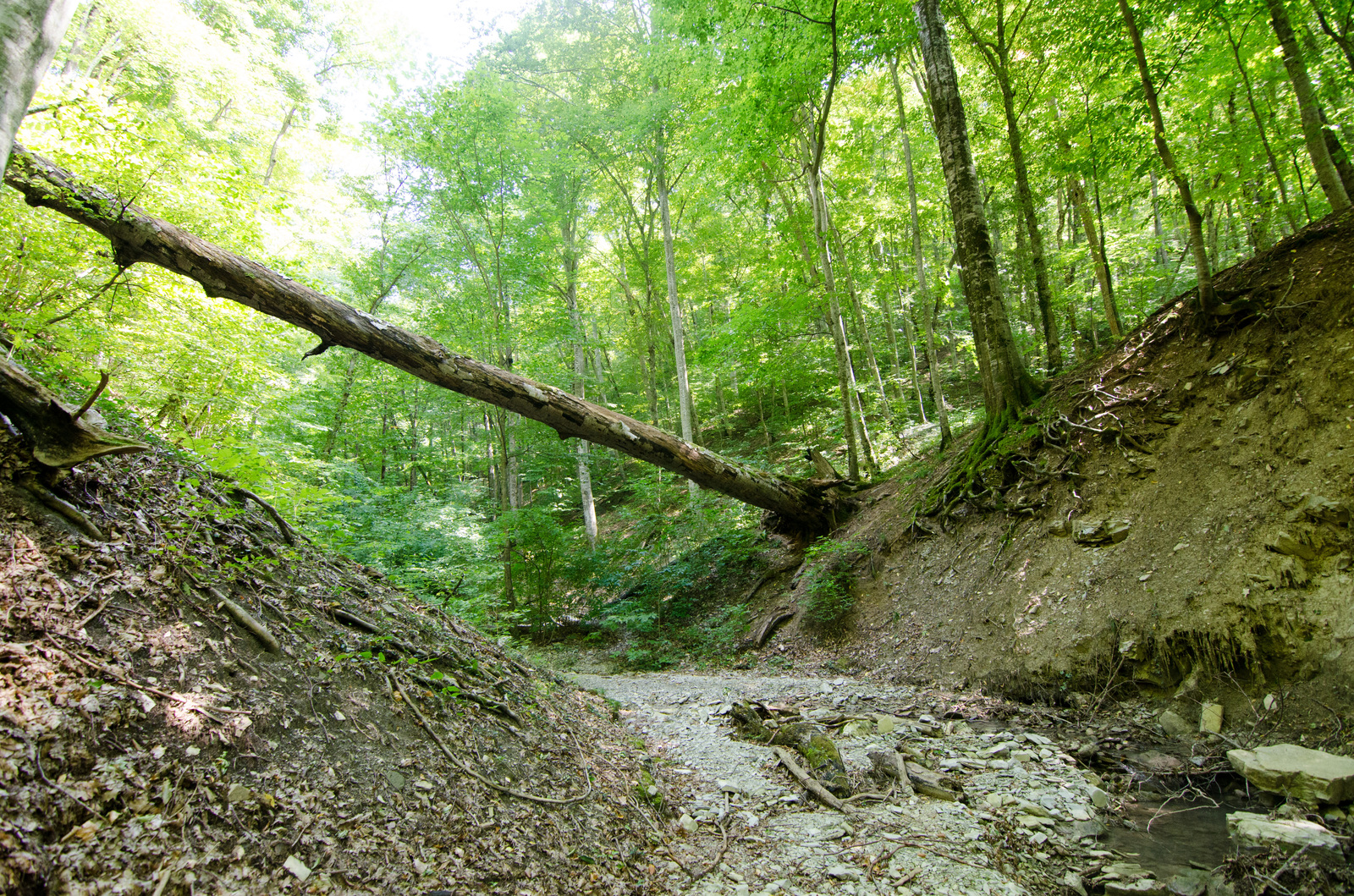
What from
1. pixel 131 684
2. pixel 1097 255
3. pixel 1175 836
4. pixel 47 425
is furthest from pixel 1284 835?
pixel 1097 255

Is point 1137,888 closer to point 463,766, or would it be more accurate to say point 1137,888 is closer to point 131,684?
point 463,766

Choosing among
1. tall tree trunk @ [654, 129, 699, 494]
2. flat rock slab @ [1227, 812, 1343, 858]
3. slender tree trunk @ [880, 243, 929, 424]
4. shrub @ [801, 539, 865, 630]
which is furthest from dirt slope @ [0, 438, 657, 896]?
slender tree trunk @ [880, 243, 929, 424]

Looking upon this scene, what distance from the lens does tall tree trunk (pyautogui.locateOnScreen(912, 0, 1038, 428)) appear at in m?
6.81

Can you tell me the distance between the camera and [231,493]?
149 inches

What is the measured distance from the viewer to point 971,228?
22.3 feet

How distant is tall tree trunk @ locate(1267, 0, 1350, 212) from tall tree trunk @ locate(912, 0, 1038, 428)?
179 cm

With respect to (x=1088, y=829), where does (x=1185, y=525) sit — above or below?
above

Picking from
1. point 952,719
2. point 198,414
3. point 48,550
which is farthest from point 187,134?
point 952,719

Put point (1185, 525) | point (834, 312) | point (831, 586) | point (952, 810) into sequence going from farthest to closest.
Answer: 1. point (834, 312)
2. point (831, 586)
3. point (1185, 525)
4. point (952, 810)

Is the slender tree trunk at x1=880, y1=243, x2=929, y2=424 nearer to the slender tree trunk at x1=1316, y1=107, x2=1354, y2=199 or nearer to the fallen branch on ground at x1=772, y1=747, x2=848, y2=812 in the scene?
the slender tree trunk at x1=1316, y1=107, x2=1354, y2=199

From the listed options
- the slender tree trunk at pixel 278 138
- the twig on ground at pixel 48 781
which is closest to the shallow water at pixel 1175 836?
the twig on ground at pixel 48 781

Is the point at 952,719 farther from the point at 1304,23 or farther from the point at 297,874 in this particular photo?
the point at 1304,23

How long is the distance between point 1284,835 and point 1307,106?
7221 mm

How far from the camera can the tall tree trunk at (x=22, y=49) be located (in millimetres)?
2014
